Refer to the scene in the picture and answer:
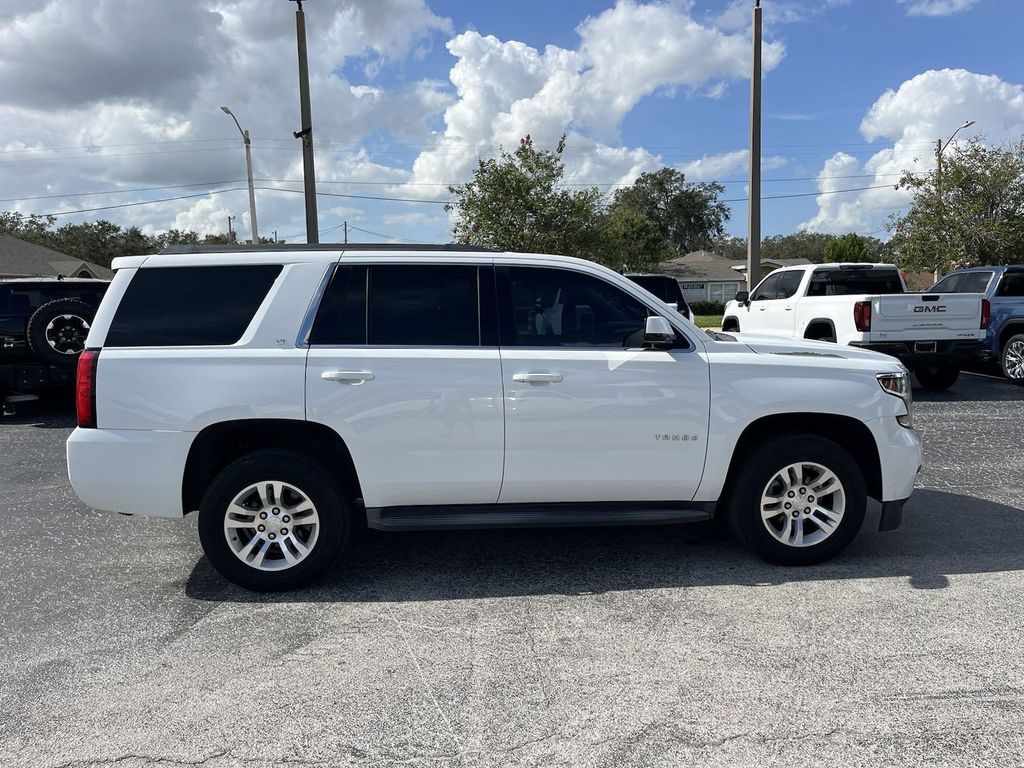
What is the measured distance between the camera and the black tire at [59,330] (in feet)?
31.9

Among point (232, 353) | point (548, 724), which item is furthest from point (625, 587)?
point (232, 353)

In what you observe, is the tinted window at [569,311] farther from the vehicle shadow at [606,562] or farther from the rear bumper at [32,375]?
the rear bumper at [32,375]

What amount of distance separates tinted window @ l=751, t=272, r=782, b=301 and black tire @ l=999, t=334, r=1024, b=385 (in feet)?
11.9

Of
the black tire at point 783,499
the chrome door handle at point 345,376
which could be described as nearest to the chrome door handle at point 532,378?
the chrome door handle at point 345,376

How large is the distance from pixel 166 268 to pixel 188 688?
228 cm

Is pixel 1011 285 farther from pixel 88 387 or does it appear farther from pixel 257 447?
pixel 88 387

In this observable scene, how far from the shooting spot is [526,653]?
11.8ft

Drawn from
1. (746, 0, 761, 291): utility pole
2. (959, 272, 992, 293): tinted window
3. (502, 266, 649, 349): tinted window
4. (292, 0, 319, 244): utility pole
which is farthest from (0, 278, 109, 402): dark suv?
(959, 272, 992, 293): tinted window

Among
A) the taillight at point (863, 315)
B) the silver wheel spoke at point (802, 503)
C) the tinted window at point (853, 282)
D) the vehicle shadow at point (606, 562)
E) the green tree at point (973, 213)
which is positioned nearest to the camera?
the vehicle shadow at point (606, 562)

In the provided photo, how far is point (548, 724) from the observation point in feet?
9.89

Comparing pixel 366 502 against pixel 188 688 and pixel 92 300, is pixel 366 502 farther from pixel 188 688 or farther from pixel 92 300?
pixel 92 300

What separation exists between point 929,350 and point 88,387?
10416mm

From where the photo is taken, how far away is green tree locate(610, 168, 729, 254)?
232ft

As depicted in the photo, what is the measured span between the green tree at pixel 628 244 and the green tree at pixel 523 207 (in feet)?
8.67
